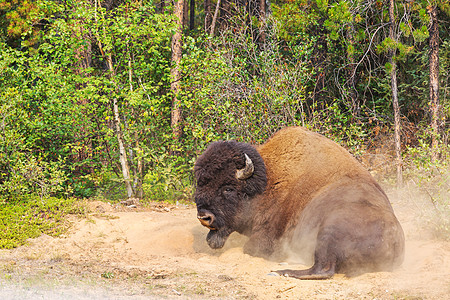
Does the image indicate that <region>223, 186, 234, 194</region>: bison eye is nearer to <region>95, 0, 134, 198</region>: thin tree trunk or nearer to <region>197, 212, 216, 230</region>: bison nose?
<region>197, 212, 216, 230</region>: bison nose

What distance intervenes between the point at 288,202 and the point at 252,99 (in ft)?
14.5

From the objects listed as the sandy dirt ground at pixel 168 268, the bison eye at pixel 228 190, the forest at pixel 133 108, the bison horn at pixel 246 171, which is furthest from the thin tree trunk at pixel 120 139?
the bison horn at pixel 246 171

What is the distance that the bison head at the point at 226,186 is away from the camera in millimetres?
7012

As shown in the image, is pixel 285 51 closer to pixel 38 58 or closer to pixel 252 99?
pixel 252 99

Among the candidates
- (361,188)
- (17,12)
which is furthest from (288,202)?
(17,12)

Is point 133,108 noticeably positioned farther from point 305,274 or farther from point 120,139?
point 305,274

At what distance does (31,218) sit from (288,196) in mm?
4646

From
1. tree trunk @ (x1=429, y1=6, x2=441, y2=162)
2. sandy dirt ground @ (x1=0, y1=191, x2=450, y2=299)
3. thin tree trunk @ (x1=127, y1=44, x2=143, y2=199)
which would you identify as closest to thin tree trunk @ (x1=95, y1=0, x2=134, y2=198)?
thin tree trunk @ (x1=127, y1=44, x2=143, y2=199)

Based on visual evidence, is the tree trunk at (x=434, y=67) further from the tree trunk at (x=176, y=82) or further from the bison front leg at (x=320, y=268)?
the bison front leg at (x=320, y=268)

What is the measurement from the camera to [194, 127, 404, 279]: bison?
19.7ft

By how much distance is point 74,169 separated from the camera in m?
10.4

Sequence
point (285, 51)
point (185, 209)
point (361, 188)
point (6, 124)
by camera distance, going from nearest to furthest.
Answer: point (361, 188), point (6, 124), point (185, 209), point (285, 51)

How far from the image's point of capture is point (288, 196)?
6918mm

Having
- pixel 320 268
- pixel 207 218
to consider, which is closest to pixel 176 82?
pixel 207 218
